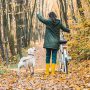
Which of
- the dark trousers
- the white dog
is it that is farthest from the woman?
the white dog

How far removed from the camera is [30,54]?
41.2ft

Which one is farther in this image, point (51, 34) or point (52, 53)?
point (52, 53)

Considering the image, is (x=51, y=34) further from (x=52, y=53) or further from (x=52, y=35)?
(x=52, y=53)

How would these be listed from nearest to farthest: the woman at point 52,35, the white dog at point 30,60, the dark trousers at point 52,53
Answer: the woman at point 52,35 < the dark trousers at point 52,53 < the white dog at point 30,60

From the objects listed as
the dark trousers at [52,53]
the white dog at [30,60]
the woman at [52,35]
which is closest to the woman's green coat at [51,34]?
the woman at [52,35]

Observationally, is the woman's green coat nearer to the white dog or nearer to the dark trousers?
the dark trousers

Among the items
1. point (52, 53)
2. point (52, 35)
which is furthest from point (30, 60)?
point (52, 35)

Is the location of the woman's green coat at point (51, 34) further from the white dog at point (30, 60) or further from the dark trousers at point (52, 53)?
the white dog at point (30, 60)

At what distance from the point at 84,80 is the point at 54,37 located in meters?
2.61

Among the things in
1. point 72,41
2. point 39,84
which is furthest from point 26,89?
point 72,41

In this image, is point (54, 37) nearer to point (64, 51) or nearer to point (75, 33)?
point (64, 51)

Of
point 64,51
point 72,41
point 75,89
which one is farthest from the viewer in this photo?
point 72,41

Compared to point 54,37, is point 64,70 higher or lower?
lower

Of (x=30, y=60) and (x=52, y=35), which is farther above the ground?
(x=52, y=35)
